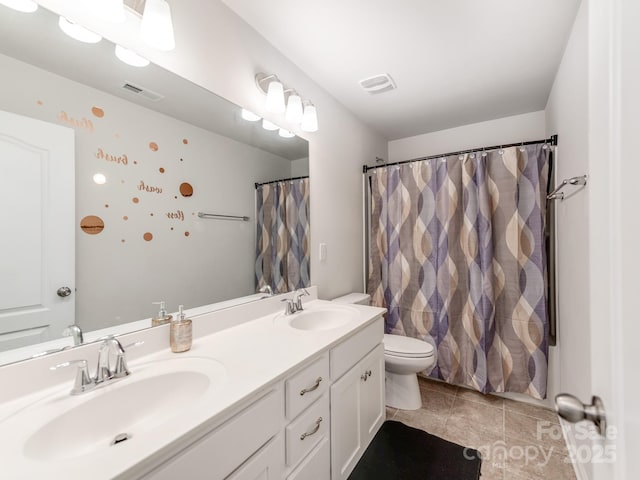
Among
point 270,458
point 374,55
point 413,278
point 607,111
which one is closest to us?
point 607,111

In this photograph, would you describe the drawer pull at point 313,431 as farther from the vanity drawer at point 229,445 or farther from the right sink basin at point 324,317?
the right sink basin at point 324,317

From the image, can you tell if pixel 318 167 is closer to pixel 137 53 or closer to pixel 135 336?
pixel 137 53

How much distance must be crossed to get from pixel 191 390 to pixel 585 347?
1.64 m

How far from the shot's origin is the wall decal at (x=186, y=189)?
4.03ft

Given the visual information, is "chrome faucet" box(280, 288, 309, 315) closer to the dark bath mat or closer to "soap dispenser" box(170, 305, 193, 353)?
"soap dispenser" box(170, 305, 193, 353)

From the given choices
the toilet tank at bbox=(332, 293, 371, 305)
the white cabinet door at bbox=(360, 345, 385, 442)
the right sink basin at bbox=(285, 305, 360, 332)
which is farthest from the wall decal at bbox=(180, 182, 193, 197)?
the toilet tank at bbox=(332, 293, 371, 305)

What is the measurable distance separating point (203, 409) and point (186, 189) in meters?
0.90

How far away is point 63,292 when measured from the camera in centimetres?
91

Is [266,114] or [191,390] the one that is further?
[266,114]

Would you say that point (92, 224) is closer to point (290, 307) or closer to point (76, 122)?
point (76, 122)

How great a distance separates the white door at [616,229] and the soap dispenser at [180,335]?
1152 millimetres

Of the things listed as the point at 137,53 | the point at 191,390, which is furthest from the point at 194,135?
the point at 191,390

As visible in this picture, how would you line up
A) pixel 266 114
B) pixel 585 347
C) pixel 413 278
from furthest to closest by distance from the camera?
pixel 413 278 → pixel 266 114 → pixel 585 347

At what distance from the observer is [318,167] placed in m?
2.02
